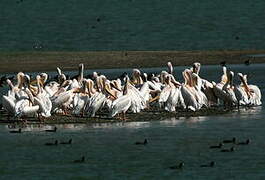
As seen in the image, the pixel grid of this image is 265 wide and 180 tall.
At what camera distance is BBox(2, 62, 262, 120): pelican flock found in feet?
69.4

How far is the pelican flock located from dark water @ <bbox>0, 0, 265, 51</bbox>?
68.2 ft

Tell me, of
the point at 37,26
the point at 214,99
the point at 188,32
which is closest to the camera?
the point at 214,99

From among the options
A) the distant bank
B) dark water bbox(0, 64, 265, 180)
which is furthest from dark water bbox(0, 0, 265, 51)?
dark water bbox(0, 64, 265, 180)

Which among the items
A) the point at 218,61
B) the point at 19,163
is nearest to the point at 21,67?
the point at 218,61

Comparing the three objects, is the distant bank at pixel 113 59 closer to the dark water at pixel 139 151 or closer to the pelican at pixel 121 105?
the pelican at pixel 121 105

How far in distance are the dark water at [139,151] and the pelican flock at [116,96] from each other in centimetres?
50

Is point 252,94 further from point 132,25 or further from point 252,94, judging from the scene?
point 132,25

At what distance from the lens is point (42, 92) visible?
2209cm

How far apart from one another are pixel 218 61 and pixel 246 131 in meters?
19.2

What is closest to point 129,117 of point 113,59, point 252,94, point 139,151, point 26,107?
point 26,107

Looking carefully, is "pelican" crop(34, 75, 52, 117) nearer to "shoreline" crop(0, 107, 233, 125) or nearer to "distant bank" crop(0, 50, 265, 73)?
"shoreline" crop(0, 107, 233, 125)

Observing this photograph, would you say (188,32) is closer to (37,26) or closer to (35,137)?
(37,26)

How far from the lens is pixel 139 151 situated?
17859 mm

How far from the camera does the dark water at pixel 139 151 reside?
16094 millimetres
